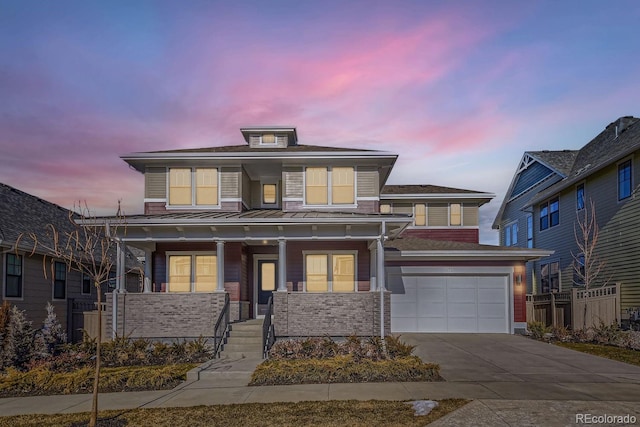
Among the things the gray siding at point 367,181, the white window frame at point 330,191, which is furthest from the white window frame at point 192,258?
the gray siding at point 367,181

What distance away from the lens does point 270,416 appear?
8867mm

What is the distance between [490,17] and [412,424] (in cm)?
1136

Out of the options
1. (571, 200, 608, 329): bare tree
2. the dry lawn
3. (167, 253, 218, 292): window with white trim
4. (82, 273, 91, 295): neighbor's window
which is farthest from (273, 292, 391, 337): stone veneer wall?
(571, 200, 608, 329): bare tree

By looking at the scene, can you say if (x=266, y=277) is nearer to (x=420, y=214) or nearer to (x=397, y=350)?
(x=397, y=350)

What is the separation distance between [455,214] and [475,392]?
1828 cm

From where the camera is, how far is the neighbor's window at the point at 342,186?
778 inches

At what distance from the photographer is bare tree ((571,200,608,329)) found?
75.6 feet

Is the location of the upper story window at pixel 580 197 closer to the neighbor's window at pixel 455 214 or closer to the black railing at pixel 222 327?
the neighbor's window at pixel 455 214

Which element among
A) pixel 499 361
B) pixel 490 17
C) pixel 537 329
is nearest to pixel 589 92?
pixel 490 17

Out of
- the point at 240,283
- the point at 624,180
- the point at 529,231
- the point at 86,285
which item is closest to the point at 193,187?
the point at 240,283

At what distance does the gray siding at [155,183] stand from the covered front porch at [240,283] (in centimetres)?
217

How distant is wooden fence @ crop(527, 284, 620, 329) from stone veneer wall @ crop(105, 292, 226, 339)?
1387 centimetres

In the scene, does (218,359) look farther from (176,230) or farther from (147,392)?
(176,230)

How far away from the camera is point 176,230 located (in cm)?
1759
